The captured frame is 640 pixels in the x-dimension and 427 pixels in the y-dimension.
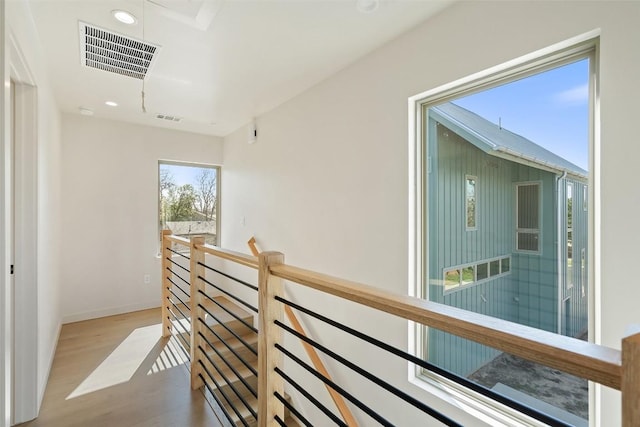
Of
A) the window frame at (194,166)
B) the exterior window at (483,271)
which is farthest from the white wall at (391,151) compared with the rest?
the window frame at (194,166)

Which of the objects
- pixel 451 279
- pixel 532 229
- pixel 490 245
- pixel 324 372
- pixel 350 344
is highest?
pixel 532 229

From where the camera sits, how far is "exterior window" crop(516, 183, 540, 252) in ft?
5.18

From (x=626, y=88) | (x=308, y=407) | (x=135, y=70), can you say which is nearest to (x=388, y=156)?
(x=626, y=88)

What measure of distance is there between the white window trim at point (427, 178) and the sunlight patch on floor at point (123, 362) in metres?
2.22

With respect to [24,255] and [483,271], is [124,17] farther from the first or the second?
[483,271]

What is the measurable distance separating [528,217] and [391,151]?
35.0 inches

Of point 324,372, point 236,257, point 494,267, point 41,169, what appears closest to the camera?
point 236,257

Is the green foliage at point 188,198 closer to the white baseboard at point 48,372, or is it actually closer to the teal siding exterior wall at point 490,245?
the white baseboard at point 48,372

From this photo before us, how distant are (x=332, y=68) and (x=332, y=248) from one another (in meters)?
1.47

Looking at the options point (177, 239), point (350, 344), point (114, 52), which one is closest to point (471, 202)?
point (350, 344)

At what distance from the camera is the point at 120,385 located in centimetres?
225

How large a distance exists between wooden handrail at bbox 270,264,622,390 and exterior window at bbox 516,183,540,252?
3.99 ft

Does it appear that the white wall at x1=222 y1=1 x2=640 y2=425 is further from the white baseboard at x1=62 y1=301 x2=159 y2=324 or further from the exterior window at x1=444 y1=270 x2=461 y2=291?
the white baseboard at x1=62 y1=301 x2=159 y2=324

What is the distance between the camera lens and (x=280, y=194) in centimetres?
333
